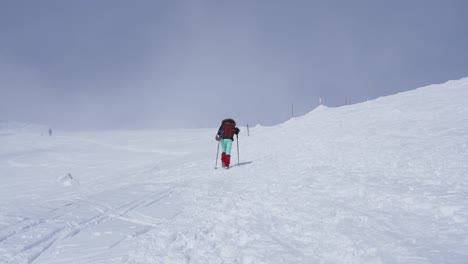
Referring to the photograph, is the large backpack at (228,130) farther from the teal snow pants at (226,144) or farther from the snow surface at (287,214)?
the snow surface at (287,214)

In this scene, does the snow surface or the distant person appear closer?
the snow surface

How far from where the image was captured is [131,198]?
949cm

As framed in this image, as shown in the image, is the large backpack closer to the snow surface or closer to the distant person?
the distant person

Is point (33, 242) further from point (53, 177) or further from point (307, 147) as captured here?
point (53, 177)

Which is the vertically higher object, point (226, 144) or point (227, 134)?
point (227, 134)

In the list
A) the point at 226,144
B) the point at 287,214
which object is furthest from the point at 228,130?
the point at 287,214

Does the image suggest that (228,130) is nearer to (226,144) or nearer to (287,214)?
(226,144)

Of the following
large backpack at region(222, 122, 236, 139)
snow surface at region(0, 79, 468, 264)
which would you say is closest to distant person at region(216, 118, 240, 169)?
large backpack at region(222, 122, 236, 139)

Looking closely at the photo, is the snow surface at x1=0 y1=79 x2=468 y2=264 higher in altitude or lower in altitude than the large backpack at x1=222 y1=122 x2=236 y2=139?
lower

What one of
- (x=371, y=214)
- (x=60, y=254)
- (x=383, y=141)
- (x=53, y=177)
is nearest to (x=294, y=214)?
(x=371, y=214)

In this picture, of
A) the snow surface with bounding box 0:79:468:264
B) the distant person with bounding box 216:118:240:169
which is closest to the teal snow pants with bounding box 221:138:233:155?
the distant person with bounding box 216:118:240:169

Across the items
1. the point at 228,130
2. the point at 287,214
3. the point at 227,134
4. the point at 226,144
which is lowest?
the point at 287,214

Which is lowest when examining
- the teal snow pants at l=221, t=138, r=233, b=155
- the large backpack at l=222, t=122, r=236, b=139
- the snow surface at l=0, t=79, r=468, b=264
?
the snow surface at l=0, t=79, r=468, b=264

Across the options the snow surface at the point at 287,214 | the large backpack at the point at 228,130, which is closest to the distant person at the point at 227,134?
the large backpack at the point at 228,130
